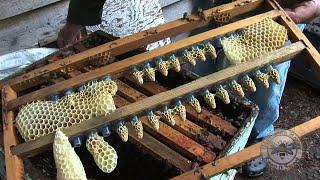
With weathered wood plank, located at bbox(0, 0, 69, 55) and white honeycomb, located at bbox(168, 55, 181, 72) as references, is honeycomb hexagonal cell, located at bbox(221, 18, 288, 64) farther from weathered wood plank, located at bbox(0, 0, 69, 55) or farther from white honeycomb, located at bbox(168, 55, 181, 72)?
weathered wood plank, located at bbox(0, 0, 69, 55)

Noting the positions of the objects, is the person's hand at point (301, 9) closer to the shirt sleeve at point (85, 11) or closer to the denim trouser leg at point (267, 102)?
the denim trouser leg at point (267, 102)

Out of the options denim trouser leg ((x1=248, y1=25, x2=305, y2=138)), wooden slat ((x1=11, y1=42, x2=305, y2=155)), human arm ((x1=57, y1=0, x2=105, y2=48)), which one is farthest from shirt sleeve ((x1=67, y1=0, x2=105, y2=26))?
denim trouser leg ((x1=248, y1=25, x2=305, y2=138))

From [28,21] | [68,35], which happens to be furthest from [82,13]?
[28,21]

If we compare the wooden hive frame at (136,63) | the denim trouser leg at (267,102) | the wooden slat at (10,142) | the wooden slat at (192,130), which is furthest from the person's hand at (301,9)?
the wooden slat at (10,142)

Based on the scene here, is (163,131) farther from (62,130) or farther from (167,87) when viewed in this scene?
(62,130)

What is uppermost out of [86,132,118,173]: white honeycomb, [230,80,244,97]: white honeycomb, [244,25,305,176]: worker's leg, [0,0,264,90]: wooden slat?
[0,0,264,90]: wooden slat

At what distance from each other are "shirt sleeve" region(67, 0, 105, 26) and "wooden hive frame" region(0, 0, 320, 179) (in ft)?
1.64

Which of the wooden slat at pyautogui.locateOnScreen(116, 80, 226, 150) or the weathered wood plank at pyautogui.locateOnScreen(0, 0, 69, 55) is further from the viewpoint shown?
the weathered wood plank at pyautogui.locateOnScreen(0, 0, 69, 55)

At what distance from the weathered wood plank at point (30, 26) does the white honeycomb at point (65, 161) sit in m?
1.59

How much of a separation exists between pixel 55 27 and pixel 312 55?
1.84m

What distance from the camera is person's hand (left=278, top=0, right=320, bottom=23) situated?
7.66ft

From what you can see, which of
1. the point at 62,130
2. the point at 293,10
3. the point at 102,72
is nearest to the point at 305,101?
the point at 293,10

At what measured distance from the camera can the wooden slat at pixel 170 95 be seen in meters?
1.54

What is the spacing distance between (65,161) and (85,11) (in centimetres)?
106
